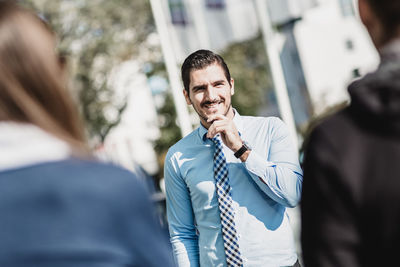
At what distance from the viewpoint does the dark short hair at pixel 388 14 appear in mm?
1288

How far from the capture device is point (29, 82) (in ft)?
4.02

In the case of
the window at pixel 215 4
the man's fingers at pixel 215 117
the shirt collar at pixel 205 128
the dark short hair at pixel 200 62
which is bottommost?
the shirt collar at pixel 205 128

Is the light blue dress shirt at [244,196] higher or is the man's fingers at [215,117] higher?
the man's fingers at [215,117]

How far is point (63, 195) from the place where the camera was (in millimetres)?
1159

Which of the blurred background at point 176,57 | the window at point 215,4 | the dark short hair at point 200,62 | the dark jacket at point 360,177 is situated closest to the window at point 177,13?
the blurred background at point 176,57

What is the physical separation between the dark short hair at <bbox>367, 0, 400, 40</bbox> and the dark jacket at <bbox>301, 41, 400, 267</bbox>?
4cm

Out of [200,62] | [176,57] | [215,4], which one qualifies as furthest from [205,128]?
[176,57]

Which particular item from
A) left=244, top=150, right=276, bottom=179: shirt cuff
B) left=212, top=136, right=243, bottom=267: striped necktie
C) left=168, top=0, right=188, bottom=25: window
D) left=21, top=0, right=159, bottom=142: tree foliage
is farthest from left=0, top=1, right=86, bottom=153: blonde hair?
left=21, top=0, right=159, bottom=142: tree foliage

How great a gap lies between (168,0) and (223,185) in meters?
9.25

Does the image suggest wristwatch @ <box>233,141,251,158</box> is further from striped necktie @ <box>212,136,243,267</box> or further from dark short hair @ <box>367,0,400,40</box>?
dark short hair @ <box>367,0,400,40</box>

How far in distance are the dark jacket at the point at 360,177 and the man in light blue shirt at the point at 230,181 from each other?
4.63 ft

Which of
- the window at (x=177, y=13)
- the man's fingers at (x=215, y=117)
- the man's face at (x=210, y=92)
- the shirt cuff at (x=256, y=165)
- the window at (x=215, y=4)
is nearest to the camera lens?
the shirt cuff at (x=256, y=165)

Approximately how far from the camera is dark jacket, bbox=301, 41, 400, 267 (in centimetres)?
120

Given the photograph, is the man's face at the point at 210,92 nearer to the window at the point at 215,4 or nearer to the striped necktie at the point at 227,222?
the striped necktie at the point at 227,222
